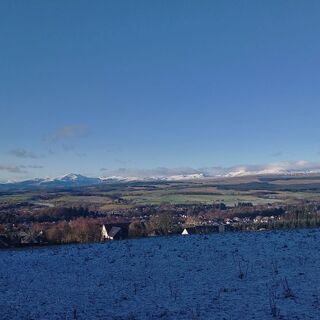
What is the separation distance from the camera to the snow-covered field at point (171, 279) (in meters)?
14.5

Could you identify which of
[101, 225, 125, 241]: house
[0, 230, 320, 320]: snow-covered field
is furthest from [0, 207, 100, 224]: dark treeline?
[0, 230, 320, 320]: snow-covered field

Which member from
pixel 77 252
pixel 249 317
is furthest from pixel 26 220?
pixel 249 317

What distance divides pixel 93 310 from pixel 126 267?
534 centimetres

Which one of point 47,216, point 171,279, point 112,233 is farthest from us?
point 47,216

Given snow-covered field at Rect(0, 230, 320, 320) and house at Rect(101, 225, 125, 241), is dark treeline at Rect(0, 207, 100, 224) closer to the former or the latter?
house at Rect(101, 225, 125, 241)

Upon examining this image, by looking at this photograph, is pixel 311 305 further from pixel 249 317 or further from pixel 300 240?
pixel 300 240

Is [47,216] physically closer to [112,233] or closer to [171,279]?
[112,233]

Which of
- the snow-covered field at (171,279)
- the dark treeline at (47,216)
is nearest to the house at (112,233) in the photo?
the snow-covered field at (171,279)

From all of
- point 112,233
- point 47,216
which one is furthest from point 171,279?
point 47,216

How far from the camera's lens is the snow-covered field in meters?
14.5

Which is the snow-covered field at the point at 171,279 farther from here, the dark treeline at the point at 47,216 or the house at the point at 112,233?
the dark treeline at the point at 47,216

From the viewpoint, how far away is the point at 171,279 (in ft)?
59.5

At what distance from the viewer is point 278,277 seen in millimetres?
17141

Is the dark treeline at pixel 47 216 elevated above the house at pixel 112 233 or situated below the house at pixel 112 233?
below
